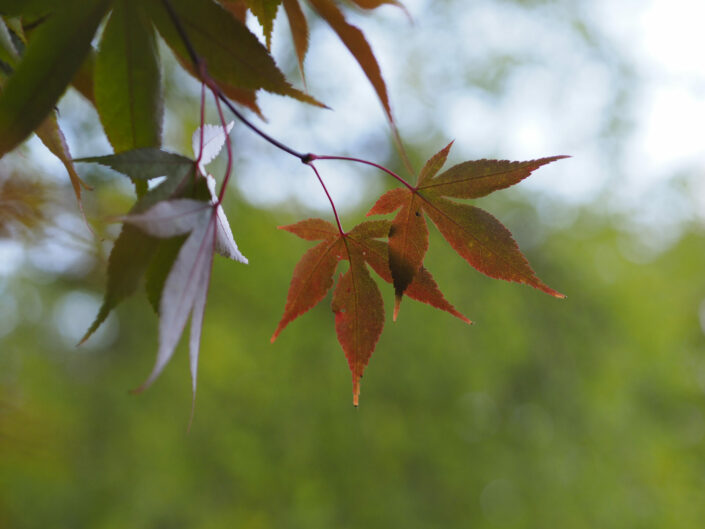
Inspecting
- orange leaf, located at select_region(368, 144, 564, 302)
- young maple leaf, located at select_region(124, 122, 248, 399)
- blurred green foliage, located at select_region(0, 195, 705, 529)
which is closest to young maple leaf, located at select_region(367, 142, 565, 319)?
orange leaf, located at select_region(368, 144, 564, 302)

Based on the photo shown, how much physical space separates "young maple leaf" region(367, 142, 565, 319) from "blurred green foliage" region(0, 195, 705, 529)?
1956mm

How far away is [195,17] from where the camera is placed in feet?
0.98

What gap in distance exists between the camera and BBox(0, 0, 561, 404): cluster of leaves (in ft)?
0.84

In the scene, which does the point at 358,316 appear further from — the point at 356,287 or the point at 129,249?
the point at 129,249

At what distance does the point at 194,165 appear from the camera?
11.1 inches

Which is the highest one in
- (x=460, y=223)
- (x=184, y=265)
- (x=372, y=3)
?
(x=372, y=3)

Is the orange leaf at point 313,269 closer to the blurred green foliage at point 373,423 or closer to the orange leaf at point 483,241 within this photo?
the orange leaf at point 483,241

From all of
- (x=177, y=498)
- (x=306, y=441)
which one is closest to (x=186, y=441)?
(x=177, y=498)

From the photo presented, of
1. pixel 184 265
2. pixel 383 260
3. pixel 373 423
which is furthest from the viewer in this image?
pixel 373 423

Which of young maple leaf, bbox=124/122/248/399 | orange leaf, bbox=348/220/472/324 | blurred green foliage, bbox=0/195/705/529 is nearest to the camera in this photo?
young maple leaf, bbox=124/122/248/399

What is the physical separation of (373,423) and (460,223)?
7.10 ft

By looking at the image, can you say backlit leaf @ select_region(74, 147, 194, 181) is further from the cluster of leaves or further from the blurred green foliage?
the blurred green foliage

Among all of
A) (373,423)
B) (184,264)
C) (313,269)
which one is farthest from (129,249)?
(373,423)

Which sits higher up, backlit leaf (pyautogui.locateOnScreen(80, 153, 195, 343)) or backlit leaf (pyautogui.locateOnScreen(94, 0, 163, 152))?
backlit leaf (pyautogui.locateOnScreen(94, 0, 163, 152))
